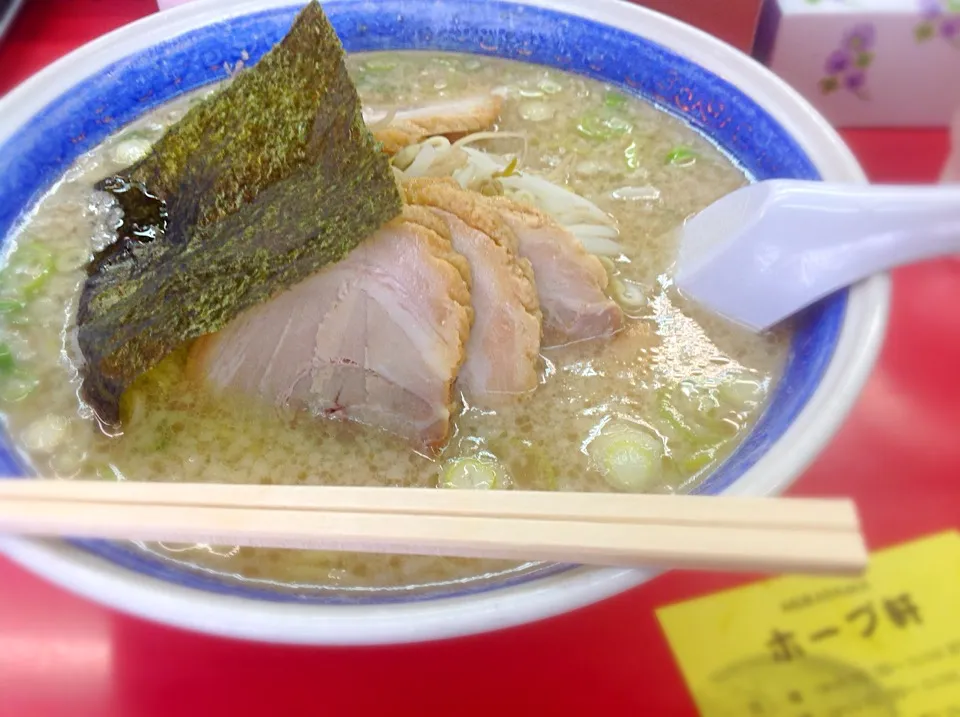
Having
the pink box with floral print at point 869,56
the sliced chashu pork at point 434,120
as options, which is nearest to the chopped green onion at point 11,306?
the sliced chashu pork at point 434,120

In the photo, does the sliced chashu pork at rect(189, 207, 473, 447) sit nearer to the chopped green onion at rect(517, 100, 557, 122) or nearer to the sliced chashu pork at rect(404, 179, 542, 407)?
the sliced chashu pork at rect(404, 179, 542, 407)

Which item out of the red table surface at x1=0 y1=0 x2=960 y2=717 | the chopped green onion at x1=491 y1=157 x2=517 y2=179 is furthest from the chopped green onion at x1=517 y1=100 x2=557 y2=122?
the red table surface at x1=0 y1=0 x2=960 y2=717

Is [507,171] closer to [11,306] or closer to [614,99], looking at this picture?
[614,99]

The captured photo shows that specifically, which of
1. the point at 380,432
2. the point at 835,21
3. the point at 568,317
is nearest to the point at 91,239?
the point at 380,432

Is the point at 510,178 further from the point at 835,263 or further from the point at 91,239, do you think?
the point at 91,239

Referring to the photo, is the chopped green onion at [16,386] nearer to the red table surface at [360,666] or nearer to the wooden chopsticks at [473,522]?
the red table surface at [360,666]

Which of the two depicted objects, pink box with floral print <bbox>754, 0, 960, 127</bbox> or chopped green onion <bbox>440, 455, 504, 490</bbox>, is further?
pink box with floral print <bbox>754, 0, 960, 127</bbox>
